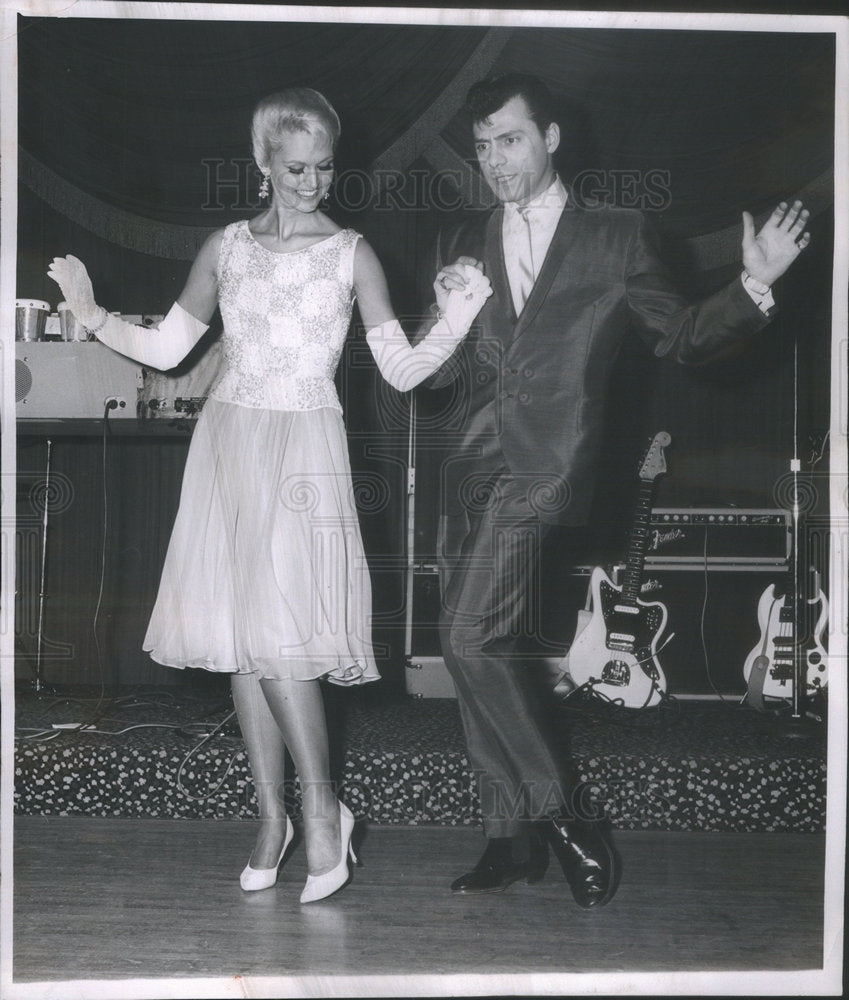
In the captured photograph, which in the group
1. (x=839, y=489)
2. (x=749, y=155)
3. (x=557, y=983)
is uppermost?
(x=749, y=155)

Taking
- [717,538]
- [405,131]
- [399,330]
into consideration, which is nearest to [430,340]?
[399,330]

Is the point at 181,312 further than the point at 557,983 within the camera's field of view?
A: Yes

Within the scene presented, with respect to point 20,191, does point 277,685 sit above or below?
below

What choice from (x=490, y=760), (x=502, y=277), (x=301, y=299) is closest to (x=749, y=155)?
(x=502, y=277)

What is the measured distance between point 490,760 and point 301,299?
1.15 meters

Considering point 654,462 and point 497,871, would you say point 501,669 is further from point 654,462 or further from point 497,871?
point 654,462

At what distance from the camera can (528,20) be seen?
2109 millimetres

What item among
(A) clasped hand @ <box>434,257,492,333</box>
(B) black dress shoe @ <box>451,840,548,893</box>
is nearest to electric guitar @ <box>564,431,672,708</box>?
(B) black dress shoe @ <box>451,840,548,893</box>

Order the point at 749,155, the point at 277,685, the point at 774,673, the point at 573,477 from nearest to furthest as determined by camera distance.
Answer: the point at 277,685
the point at 573,477
the point at 749,155
the point at 774,673

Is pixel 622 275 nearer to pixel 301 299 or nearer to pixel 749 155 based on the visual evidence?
pixel 749 155

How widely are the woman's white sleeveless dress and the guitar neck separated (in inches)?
50.0

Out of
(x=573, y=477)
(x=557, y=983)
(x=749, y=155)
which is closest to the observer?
(x=557, y=983)

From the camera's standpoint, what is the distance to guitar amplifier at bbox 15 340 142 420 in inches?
98.2

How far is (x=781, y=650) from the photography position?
302 centimetres
